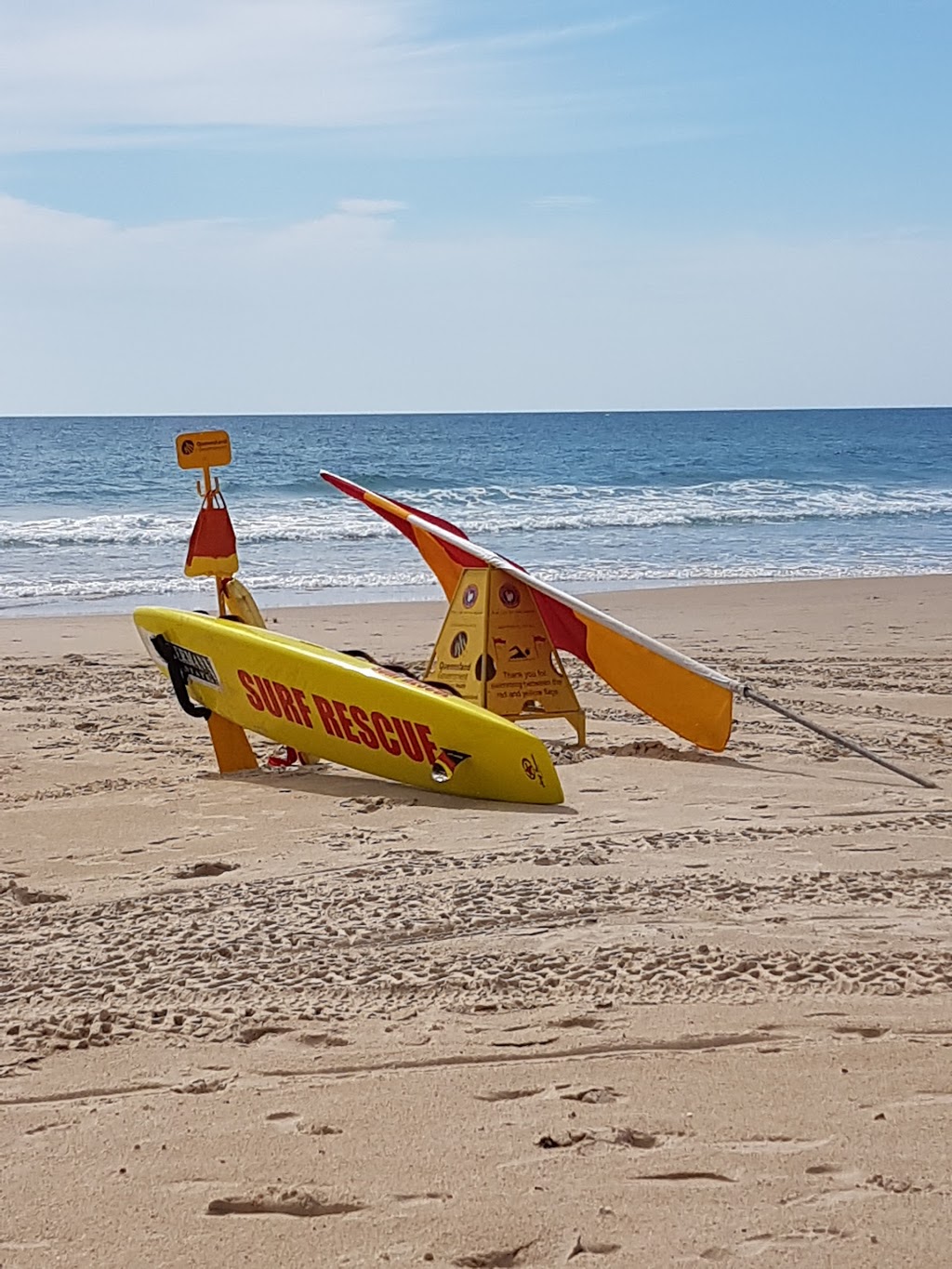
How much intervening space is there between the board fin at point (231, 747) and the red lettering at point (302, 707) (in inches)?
14.5

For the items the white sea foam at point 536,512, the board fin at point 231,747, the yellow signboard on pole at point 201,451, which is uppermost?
the yellow signboard on pole at point 201,451

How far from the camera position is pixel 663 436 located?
211ft

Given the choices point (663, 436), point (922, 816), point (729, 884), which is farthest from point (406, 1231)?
point (663, 436)

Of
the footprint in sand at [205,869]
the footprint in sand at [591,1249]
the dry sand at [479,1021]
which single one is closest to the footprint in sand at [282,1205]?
the dry sand at [479,1021]

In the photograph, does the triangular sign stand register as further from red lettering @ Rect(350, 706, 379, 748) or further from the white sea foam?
the white sea foam

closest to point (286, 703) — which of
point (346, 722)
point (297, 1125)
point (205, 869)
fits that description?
point (346, 722)

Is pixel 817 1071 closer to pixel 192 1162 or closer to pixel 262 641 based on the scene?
pixel 192 1162

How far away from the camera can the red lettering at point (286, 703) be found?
5180 mm

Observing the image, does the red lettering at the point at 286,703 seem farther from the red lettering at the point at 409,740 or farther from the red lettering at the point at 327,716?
the red lettering at the point at 409,740

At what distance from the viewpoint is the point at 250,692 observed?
5309 mm

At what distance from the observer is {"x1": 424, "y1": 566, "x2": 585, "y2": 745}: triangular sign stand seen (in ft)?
17.9

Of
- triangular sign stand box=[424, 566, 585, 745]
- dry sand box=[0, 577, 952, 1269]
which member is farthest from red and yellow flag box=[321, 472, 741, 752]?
dry sand box=[0, 577, 952, 1269]

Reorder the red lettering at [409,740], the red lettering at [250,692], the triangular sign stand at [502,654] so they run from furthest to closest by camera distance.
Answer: the triangular sign stand at [502,654] < the red lettering at [250,692] < the red lettering at [409,740]

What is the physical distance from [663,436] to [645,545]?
47344 millimetres
